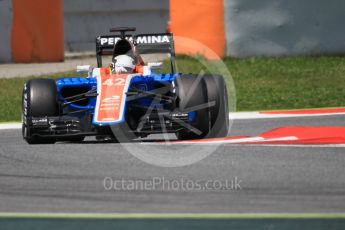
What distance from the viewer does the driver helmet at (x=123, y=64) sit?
11.8m

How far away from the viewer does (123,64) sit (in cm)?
1175

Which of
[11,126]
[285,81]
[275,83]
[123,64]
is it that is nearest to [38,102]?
[123,64]

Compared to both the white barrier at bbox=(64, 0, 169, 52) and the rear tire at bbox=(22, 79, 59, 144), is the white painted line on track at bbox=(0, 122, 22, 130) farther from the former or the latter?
the white barrier at bbox=(64, 0, 169, 52)

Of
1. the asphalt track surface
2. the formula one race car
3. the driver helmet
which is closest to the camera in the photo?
the asphalt track surface

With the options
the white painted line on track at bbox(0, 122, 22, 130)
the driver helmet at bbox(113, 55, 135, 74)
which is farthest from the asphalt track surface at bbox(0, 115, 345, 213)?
the white painted line on track at bbox(0, 122, 22, 130)

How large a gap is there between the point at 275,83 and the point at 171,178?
33.7 ft

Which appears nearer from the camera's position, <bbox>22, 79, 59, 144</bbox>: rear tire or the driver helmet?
<bbox>22, 79, 59, 144</bbox>: rear tire

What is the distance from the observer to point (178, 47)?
70.3 ft

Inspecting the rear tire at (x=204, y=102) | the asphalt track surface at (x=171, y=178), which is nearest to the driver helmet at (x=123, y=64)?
the rear tire at (x=204, y=102)

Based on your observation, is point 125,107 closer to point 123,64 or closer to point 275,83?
point 123,64

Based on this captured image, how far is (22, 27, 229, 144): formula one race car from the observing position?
1070 cm

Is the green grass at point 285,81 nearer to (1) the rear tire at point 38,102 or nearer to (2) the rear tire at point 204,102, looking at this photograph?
(2) the rear tire at point 204,102

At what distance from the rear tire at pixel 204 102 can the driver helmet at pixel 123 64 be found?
0.82 m

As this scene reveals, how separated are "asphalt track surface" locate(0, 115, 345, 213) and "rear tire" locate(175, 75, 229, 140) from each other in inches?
19.4
